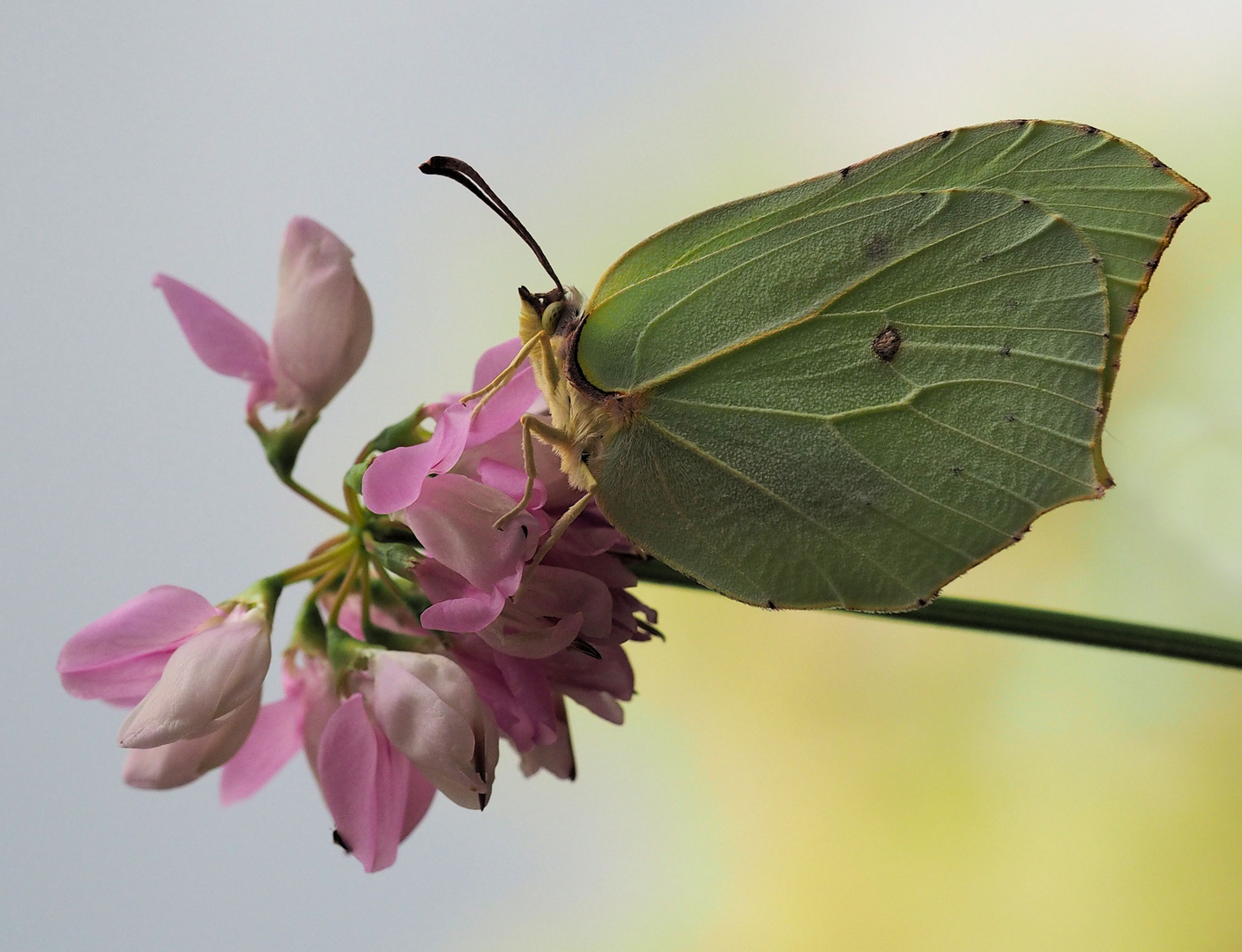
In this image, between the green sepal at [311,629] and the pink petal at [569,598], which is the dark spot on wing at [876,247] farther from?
the green sepal at [311,629]

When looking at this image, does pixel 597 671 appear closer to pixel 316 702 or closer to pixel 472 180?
pixel 316 702

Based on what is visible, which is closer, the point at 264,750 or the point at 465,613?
the point at 465,613

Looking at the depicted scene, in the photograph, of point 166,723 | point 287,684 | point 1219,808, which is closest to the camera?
point 166,723

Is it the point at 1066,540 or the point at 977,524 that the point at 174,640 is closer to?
the point at 977,524

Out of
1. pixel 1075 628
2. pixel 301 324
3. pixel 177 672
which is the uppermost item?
pixel 301 324

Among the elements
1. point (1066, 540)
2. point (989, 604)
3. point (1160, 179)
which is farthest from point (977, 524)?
point (1066, 540)

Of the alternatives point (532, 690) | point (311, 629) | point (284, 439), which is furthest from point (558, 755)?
point (284, 439)

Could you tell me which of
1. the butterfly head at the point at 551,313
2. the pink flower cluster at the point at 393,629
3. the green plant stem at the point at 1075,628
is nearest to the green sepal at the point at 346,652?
the pink flower cluster at the point at 393,629
